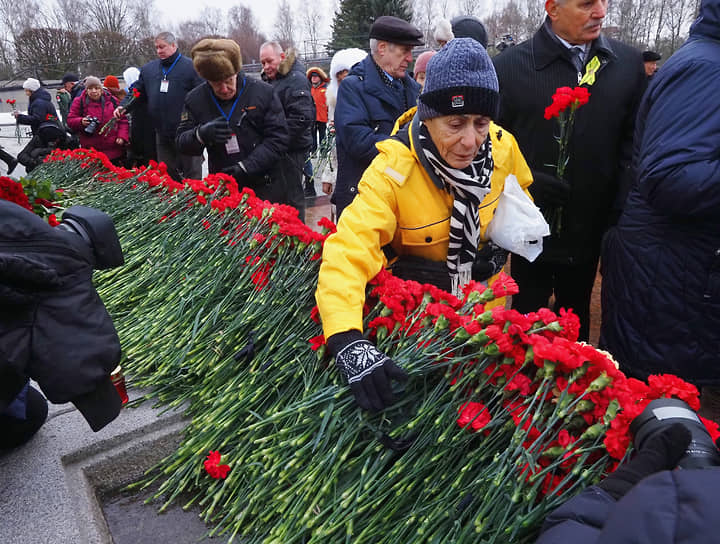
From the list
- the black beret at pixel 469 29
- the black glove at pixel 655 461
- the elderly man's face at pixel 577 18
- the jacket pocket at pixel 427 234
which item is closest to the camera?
the black glove at pixel 655 461

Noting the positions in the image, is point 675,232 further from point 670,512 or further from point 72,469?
point 72,469

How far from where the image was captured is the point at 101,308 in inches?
61.6

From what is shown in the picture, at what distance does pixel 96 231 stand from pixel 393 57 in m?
2.40

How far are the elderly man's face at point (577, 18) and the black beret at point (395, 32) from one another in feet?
3.44

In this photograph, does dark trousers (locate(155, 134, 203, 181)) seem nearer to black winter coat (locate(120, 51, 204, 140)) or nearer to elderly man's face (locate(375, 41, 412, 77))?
black winter coat (locate(120, 51, 204, 140))

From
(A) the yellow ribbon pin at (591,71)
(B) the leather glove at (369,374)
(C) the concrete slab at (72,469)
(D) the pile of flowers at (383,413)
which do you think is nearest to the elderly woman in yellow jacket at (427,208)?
(B) the leather glove at (369,374)

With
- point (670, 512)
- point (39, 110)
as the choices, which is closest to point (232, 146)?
point (670, 512)

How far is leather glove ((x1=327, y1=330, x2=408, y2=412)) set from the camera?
1.43 meters

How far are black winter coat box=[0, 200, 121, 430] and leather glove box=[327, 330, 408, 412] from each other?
690mm

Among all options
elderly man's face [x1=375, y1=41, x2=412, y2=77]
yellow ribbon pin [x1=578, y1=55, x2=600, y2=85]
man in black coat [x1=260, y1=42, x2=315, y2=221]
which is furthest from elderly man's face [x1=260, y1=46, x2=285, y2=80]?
yellow ribbon pin [x1=578, y1=55, x2=600, y2=85]

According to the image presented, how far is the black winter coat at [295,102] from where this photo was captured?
4.87m

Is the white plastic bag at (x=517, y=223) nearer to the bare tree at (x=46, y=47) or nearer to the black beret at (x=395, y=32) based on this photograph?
the black beret at (x=395, y=32)

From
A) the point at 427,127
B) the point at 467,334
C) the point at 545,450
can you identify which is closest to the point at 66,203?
the point at 427,127

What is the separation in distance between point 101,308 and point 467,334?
107 centimetres
